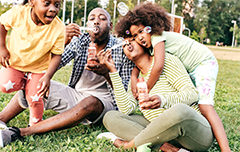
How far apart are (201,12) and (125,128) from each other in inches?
1974

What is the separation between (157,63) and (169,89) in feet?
0.87

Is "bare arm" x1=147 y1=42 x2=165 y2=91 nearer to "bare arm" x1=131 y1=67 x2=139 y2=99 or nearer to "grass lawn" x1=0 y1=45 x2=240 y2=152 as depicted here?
"bare arm" x1=131 y1=67 x2=139 y2=99

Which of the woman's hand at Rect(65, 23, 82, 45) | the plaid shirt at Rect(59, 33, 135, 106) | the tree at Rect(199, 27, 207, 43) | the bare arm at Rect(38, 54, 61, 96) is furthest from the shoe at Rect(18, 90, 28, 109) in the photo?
the tree at Rect(199, 27, 207, 43)

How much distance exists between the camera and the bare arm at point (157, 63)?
2.33 metres

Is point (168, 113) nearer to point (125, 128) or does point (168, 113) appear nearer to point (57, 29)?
point (125, 128)

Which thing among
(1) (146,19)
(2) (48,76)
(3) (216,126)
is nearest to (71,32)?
(2) (48,76)

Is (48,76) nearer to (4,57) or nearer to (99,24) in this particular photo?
(4,57)

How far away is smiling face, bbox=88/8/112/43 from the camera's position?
2754mm

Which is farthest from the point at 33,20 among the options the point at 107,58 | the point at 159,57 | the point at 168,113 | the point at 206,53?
the point at 206,53

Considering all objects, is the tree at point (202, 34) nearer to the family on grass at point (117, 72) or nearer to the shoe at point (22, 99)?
the family on grass at point (117, 72)

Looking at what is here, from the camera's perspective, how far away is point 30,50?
247 centimetres

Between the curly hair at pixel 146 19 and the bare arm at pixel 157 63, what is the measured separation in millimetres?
175

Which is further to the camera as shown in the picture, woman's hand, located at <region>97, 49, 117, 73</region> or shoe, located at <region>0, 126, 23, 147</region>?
woman's hand, located at <region>97, 49, 117, 73</region>

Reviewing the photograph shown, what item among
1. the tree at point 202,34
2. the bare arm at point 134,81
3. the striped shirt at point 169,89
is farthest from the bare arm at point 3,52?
the tree at point 202,34
